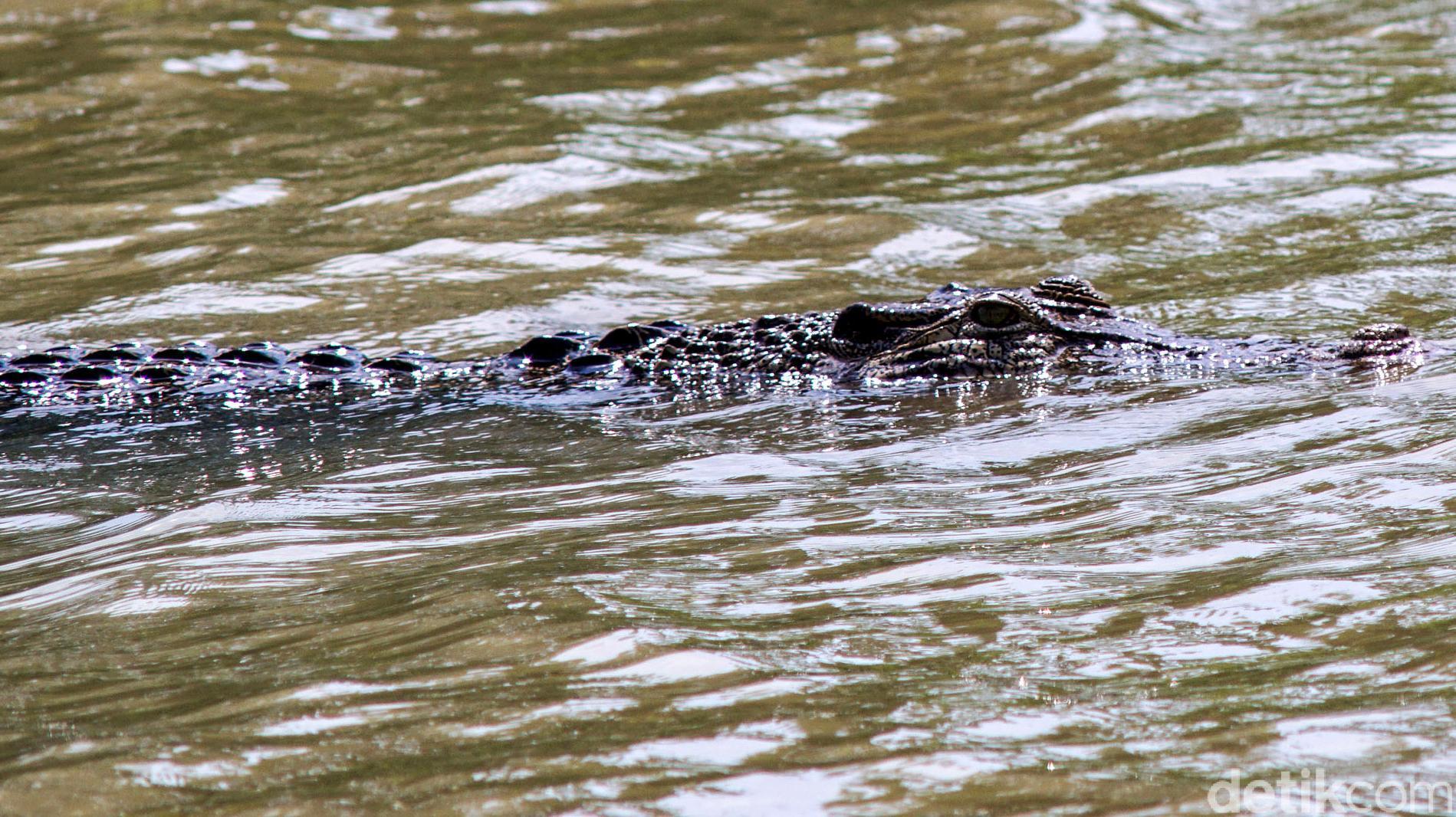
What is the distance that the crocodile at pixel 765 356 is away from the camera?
5762 mm

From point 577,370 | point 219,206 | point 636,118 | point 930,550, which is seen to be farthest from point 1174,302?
point 219,206

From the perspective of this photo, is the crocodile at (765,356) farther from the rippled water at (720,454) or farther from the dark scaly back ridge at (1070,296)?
the rippled water at (720,454)

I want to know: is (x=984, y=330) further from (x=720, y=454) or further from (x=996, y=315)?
(x=720, y=454)

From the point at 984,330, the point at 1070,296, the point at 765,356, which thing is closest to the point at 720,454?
the point at 765,356

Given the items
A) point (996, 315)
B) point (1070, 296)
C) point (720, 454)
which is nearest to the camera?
point (720, 454)

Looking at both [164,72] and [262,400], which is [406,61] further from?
[262,400]

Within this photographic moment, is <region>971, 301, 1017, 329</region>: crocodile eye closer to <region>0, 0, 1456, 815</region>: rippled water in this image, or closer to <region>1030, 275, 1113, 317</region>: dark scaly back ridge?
<region>1030, 275, 1113, 317</region>: dark scaly back ridge

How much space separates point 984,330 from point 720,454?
1.43 meters

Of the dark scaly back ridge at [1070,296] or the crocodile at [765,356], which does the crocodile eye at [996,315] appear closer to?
the crocodile at [765,356]

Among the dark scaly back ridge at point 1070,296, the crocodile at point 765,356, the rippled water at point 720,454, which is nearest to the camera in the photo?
the rippled water at point 720,454

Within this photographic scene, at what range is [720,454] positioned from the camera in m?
4.88

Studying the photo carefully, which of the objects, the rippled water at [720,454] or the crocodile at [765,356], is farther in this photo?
the crocodile at [765,356]

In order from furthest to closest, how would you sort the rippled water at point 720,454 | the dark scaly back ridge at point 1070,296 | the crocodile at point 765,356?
the dark scaly back ridge at point 1070,296 < the crocodile at point 765,356 < the rippled water at point 720,454

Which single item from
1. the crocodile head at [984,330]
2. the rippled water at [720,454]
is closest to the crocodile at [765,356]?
the crocodile head at [984,330]
